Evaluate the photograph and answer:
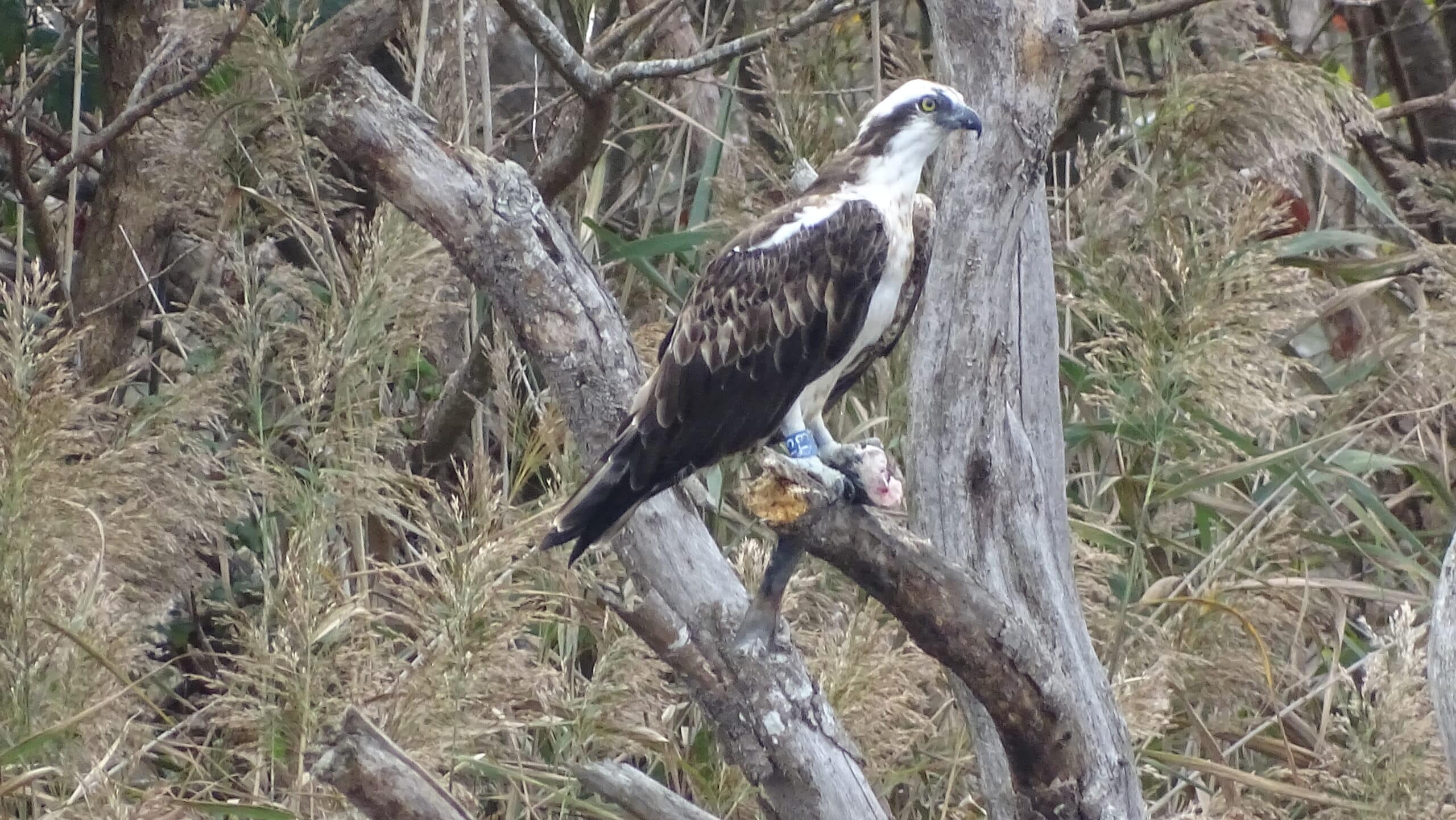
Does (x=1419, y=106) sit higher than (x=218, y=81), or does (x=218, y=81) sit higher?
(x=218, y=81)

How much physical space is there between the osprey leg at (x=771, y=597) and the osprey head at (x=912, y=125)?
0.67m

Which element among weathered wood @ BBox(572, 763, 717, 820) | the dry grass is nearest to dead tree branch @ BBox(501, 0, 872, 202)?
the dry grass

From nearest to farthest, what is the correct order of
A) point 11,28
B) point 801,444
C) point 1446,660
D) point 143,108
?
1. point 1446,660
2. point 801,444
3. point 143,108
4. point 11,28

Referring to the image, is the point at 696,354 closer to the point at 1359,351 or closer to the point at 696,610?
the point at 696,610

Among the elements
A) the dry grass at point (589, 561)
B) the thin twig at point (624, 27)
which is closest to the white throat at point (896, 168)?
the dry grass at point (589, 561)

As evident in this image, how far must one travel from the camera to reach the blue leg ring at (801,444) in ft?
7.25

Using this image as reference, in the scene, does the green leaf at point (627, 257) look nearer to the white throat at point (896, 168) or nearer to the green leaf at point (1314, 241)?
the white throat at point (896, 168)

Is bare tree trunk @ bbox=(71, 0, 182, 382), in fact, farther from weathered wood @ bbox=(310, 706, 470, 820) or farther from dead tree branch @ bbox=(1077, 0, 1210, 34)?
dead tree branch @ bbox=(1077, 0, 1210, 34)

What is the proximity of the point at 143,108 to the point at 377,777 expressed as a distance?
5.13 feet

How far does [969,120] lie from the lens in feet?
6.71

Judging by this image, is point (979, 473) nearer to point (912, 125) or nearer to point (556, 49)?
point (912, 125)

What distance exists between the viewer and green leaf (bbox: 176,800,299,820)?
75.6 inches

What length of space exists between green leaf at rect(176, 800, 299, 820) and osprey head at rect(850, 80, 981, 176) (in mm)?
1260

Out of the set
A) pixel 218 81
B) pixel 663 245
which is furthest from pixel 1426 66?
pixel 218 81
